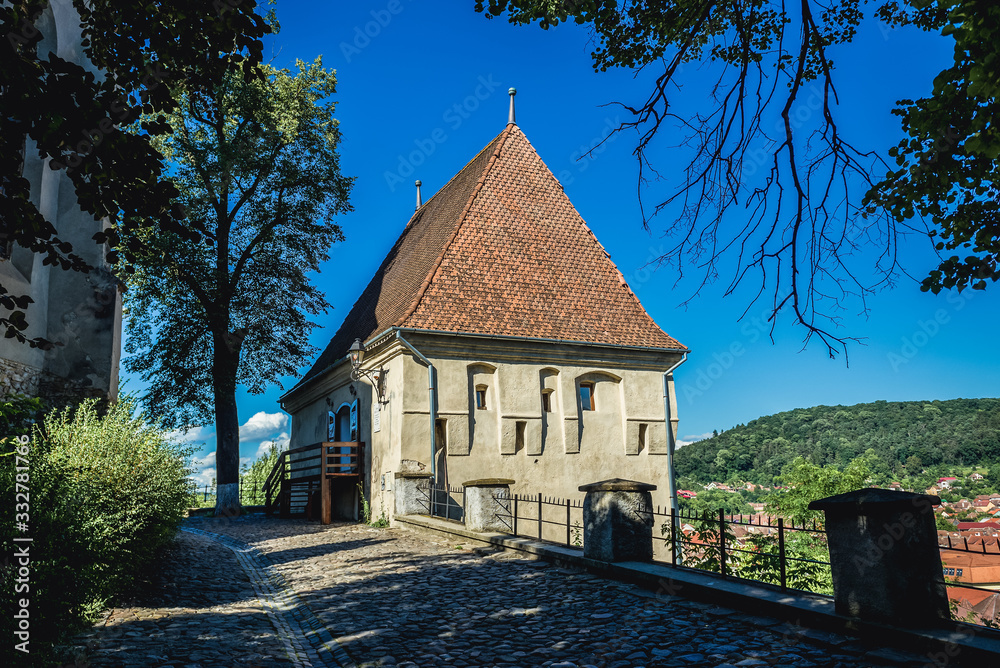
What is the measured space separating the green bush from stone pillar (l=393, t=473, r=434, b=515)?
681 cm

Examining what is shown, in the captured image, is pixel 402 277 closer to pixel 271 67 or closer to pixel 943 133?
pixel 271 67

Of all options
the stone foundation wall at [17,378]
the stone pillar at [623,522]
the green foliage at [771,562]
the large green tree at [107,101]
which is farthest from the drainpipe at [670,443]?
the large green tree at [107,101]

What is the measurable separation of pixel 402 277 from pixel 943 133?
1680 cm

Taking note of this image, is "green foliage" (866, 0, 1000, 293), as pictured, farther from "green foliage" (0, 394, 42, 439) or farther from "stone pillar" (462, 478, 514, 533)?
"green foliage" (0, 394, 42, 439)

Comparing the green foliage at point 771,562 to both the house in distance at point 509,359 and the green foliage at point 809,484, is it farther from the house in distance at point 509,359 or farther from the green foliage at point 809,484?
the green foliage at point 809,484

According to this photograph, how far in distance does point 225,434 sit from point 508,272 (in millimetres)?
10673

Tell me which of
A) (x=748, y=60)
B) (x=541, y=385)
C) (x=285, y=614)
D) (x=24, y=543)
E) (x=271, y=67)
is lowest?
(x=285, y=614)

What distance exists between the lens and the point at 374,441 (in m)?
17.9

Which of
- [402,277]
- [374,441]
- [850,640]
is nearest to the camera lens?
[850,640]

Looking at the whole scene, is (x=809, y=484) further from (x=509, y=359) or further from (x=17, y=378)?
(x=17, y=378)

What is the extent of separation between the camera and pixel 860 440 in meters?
44.5

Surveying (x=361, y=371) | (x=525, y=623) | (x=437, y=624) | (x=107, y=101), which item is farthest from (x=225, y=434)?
(x=107, y=101)

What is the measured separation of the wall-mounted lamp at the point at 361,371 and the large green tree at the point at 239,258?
6.03 meters

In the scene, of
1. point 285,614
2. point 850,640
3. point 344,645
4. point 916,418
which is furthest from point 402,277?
point 916,418
